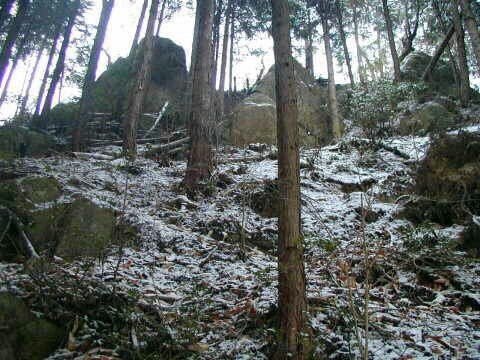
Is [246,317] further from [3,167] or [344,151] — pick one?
[344,151]

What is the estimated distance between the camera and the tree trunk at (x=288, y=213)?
2.82 m

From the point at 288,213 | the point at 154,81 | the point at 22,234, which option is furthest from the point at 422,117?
the point at 154,81

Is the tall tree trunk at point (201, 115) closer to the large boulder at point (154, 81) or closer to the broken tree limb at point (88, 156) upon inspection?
the broken tree limb at point (88, 156)

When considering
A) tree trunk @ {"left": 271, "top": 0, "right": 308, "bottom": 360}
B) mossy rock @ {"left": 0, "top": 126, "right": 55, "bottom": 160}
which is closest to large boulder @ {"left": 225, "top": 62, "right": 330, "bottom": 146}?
mossy rock @ {"left": 0, "top": 126, "right": 55, "bottom": 160}

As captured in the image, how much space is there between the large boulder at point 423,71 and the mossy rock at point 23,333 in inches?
667

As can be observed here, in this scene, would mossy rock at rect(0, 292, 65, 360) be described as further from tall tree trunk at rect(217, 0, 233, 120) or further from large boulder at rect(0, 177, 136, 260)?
tall tree trunk at rect(217, 0, 233, 120)

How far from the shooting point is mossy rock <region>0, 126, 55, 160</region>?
9.55 metres

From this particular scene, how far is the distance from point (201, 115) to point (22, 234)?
4490mm

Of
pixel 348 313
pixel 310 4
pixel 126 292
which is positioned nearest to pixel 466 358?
pixel 348 313

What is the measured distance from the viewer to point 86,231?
A: 182 inches

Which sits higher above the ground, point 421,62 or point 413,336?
point 421,62

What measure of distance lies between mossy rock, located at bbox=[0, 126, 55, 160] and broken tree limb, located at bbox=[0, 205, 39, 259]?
593cm

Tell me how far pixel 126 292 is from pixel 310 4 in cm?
1740

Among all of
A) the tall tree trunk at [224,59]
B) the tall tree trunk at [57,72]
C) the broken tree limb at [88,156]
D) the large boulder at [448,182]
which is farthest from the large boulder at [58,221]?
the tall tree trunk at [224,59]
